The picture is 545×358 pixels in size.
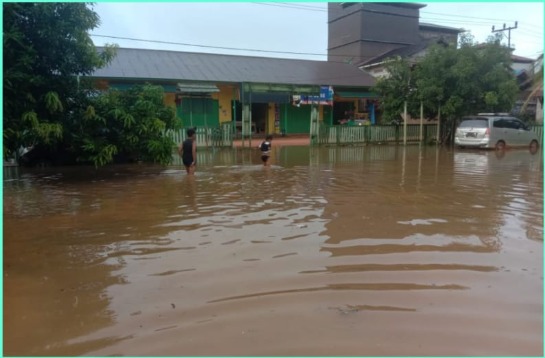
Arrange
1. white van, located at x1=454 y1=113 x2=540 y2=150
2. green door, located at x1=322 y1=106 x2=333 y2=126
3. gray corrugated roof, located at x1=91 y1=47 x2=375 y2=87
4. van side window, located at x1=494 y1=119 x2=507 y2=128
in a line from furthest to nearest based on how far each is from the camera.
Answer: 1. green door, located at x1=322 y1=106 x2=333 y2=126
2. gray corrugated roof, located at x1=91 y1=47 x2=375 y2=87
3. van side window, located at x1=494 y1=119 x2=507 y2=128
4. white van, located at x1=454 y1=113 x2=540 y2=150

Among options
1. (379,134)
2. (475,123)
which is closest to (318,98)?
(379,134)

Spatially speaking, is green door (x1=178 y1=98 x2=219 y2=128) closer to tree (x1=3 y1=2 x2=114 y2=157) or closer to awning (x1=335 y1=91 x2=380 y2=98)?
awning (x1=335 y1=91 x2=380 y2=98)

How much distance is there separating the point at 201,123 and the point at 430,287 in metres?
22.2

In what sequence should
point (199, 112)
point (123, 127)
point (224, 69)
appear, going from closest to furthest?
point (123, 127) < point (199, 112) < point (224, 69)

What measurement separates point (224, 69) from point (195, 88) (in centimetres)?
352

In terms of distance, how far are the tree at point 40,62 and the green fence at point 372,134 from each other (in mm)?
13703

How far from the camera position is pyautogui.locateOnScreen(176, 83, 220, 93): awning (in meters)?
22.7

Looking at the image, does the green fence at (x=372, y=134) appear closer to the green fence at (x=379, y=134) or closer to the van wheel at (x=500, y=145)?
the green fence at (x=379, y=134)

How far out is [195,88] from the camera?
2302cm

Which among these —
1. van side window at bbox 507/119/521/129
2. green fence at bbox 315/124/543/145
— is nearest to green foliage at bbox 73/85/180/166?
green fence at bbox 315/124/543/145

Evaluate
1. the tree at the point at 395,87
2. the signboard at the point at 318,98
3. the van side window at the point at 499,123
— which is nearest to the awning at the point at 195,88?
the signboard at the point at 318,98

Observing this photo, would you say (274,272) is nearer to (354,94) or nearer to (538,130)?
(538,130)

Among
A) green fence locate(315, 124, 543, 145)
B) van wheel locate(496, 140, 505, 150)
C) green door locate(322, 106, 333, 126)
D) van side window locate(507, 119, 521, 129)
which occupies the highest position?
green door locate(322, 106, 333, 126)

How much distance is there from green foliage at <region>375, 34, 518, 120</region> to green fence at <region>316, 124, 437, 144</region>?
131 cm
